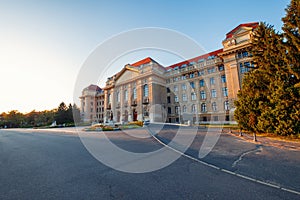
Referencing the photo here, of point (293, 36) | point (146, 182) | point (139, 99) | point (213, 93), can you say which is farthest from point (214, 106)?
point (146, 182)

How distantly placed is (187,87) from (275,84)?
101 ft

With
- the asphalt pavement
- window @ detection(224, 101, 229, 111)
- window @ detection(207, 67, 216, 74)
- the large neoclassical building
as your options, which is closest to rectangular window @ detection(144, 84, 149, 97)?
the large neoclassical building

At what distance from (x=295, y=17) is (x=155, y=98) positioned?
34621 mm

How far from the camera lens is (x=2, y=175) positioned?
14.0 ft

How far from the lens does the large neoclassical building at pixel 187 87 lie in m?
30.9

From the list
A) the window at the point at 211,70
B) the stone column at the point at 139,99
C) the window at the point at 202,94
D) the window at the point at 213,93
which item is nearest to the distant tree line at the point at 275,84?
the window at the point at 213,93

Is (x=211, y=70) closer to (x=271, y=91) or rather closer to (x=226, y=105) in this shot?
(x=226, y=105)

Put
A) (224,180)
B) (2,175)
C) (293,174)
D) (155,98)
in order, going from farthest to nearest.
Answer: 1. (155,98)
2. (2,175)
3. (293,174)
4. (224,180)

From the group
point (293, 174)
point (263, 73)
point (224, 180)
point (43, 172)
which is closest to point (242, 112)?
point (263, 73)

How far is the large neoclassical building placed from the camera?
30.9 meters

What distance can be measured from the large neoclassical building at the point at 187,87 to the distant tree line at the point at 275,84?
18.0m

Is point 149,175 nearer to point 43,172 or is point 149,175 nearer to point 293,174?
point 43,172

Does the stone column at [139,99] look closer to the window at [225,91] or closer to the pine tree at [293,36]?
the window at [225,91]

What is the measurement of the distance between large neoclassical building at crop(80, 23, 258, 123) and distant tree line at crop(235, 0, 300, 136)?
18.0 meters
